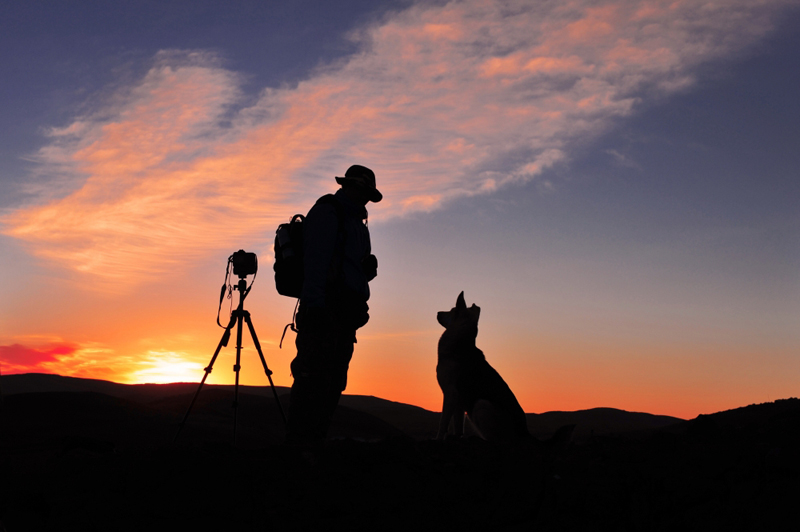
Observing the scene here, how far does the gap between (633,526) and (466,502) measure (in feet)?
2.94

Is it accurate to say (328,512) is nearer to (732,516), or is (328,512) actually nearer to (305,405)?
(305,405)

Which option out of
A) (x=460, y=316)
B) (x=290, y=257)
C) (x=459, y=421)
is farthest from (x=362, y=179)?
(x=459, y=421)

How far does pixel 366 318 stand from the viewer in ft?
16.7

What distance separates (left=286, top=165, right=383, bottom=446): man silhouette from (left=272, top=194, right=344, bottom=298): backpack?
0.03 m

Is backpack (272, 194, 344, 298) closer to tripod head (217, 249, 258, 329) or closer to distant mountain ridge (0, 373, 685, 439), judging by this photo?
tripod head (217, 249, 258, 329)

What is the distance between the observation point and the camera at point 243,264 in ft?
19.8

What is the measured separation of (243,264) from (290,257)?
4.41ft

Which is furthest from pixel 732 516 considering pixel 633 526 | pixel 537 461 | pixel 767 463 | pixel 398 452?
pixel 398 452

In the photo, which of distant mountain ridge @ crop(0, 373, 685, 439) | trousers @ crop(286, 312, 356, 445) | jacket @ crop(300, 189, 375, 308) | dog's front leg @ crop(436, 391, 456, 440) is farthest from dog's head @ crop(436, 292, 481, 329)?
distant mountain ridge @ crop(0, 373, 685, 439)

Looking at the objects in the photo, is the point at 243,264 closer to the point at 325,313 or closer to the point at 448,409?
the point at 325,313

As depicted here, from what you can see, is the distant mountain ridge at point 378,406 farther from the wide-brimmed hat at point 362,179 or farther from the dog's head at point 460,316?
the wide-brimmed hat at point 362,179

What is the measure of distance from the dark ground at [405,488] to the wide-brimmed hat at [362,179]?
2105 mm

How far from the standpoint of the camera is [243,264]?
6043mm

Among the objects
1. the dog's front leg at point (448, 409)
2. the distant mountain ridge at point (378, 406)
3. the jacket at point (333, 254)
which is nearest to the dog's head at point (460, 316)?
the dog's front leg at point (448, 409)
